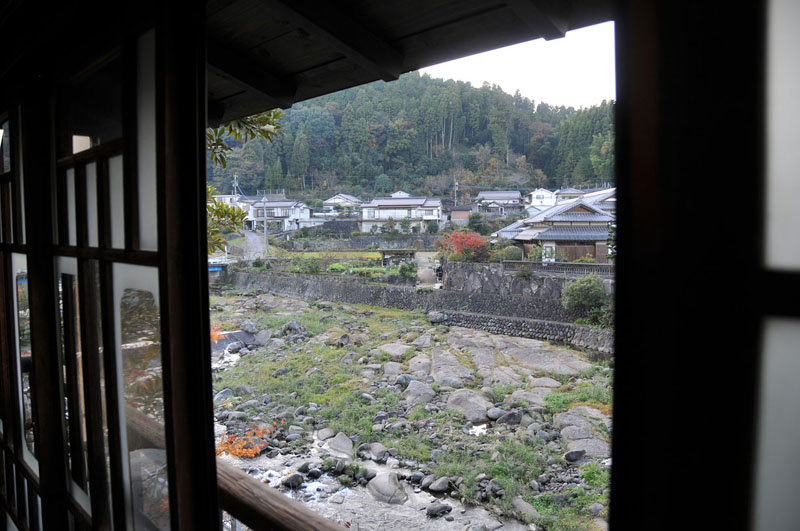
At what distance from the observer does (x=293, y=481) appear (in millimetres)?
6348

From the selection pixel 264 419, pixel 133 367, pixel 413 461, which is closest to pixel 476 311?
pixel 413 461

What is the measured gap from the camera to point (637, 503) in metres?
0.17

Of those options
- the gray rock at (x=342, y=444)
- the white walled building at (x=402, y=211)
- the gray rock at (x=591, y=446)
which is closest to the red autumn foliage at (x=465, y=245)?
the white walled building at (x=402, y=211)

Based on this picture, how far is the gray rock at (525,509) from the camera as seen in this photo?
593 centimetres

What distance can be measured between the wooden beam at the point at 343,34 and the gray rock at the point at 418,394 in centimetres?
810

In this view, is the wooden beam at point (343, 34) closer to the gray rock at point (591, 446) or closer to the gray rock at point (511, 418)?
the gray rock at point (591, 446)

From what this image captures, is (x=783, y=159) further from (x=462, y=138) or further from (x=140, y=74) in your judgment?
(x=462, y=138)

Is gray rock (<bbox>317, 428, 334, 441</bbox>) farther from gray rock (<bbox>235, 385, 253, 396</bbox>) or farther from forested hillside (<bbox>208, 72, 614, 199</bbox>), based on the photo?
forested hillside (<bbox>208, 72, 614, 199</bbox>)

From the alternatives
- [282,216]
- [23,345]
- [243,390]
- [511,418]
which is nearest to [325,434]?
[243,390]

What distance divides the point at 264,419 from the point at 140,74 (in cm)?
860

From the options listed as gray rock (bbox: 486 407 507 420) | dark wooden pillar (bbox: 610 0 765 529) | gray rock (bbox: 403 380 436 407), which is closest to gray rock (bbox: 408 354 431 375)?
gray rock (bbox: 403 380 436 407)

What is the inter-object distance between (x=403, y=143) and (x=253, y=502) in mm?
16944

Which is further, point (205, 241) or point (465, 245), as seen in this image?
point (465, 245)

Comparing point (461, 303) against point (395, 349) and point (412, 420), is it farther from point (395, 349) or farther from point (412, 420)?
point (412, 420)
